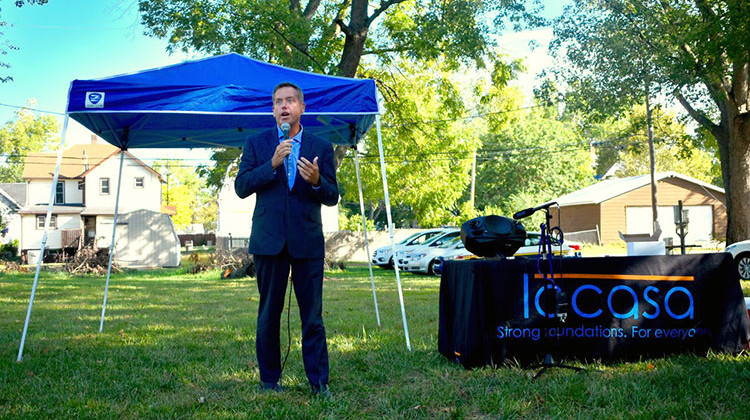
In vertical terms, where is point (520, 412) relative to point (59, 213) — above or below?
below

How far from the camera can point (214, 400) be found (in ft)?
14.1

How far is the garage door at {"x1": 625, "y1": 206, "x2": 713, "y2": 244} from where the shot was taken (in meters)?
39.6

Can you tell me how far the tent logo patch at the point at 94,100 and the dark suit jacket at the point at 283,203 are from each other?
8.23ft

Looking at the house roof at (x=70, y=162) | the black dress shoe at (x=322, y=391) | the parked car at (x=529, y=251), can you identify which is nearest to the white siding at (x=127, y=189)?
the house roof at (x=70, y=162)

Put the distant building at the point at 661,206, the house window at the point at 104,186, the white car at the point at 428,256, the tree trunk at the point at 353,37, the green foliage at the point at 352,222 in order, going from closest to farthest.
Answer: the tree trunk at the point at 353,37 < the white car at the point at 428,256 < the house window at the point at 104,186 < the distant building at the point at 661,206 < the green foliage at the point at 352,222

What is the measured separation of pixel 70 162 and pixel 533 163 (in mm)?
34257

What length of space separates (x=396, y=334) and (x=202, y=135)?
4204mm

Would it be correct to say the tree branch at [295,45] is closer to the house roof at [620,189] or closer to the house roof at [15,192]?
the house roof at [620,189]

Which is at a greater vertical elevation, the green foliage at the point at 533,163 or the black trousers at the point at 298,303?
the green foliage at the point at 533,163

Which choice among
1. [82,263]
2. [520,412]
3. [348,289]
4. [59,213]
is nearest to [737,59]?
[348,289]

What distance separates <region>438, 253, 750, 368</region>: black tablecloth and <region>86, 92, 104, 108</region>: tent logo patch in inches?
150

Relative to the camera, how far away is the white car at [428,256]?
2000 cm

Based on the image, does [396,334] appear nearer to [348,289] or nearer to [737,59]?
[348,289]

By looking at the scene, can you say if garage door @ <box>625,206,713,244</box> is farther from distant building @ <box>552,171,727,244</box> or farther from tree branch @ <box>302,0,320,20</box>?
tree branch @ <box>302,0,320,20</box>
